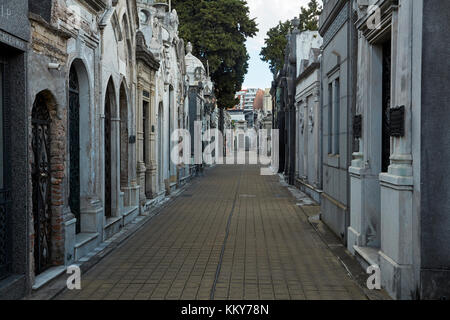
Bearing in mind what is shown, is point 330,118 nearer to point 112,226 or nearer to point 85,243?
point 112,226

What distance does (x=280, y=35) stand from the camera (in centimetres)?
3622

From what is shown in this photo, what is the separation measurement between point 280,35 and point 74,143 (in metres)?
30.1

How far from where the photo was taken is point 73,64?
8.27 m

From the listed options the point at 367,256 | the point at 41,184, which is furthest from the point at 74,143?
the point at 367,256

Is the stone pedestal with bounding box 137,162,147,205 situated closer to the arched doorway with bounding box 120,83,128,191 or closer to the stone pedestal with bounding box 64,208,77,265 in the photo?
the arched doorway with bounding box 120,83,128,191

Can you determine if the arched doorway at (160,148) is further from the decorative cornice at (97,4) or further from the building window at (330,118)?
the decorative cornice at (97,4)

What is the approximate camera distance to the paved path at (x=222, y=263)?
614 cm

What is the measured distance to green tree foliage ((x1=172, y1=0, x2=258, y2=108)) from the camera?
35000 millimetres

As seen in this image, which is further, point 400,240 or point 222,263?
point 222,263

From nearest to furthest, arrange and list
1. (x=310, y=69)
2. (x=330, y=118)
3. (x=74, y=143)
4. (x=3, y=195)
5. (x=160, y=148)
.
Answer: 1. (x=3, y=195)
2. (x=74, y=143)
3. (x=330, y=118)
4. (x=160, y=148)
5. (x=310, y=69)

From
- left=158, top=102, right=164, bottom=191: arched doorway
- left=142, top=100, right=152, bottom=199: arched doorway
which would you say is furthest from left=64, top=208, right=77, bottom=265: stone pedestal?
left=158, top=102, right=164, bottom=191: arched doorway

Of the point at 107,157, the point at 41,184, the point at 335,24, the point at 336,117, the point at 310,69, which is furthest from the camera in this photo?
the point at 310,69

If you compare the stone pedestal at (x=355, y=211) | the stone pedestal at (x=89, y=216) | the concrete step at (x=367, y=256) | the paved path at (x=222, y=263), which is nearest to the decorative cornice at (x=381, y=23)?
the stone pedestal at (x=355, y=211)

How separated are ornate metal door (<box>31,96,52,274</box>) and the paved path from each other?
2.27ft
